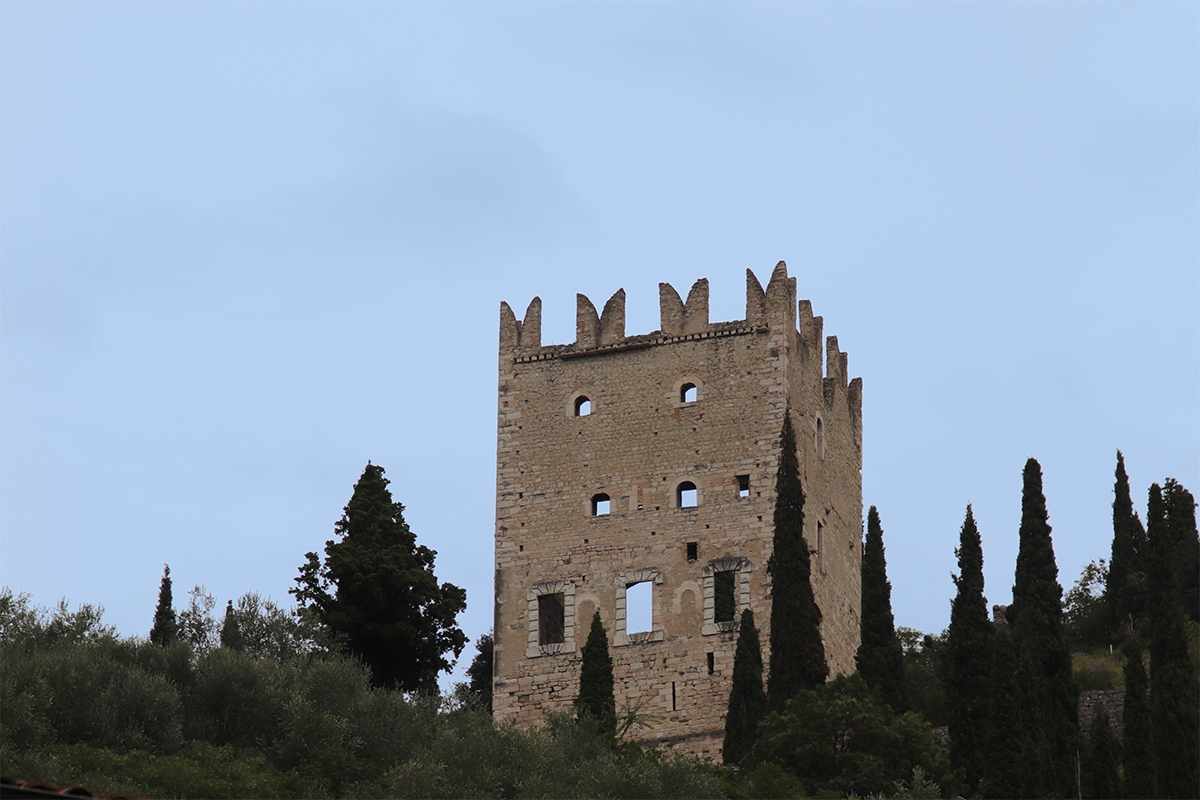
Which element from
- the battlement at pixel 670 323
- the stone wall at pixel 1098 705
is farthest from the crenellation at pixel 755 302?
the stone wall at pixel 1098 705

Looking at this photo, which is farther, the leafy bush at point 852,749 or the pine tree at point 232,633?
the pine tree at point 232,633

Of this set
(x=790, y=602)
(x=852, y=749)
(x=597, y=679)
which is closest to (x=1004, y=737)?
(x=852, y=749)

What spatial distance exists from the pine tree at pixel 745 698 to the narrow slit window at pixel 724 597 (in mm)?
882

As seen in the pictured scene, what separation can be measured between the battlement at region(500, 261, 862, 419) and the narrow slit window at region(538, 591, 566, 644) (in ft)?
17.6

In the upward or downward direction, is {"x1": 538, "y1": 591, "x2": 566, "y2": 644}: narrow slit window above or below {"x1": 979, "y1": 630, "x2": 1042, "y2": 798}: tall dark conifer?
above

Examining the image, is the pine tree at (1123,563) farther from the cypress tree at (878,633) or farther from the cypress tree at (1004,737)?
the cypress tree at (1004,737)

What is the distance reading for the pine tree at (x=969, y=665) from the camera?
4344 cm

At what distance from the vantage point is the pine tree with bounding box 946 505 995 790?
143 feet

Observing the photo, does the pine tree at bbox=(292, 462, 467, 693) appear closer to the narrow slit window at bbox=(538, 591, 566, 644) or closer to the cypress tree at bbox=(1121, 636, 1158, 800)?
the narrow slit window at bbox=(538, 591, 566, 644)

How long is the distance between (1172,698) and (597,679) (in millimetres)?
11047

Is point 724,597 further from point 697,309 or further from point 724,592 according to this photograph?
point 697,309

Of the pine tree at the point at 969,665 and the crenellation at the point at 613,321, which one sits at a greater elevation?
the crenellation at the point at 613,321

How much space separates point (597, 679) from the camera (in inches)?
1740

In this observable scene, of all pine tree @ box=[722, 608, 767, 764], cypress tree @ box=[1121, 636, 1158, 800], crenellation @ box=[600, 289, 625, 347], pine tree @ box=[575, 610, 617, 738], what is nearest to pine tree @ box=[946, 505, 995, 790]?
cypress tree @ box=[1121, 636, 1158, 800]
